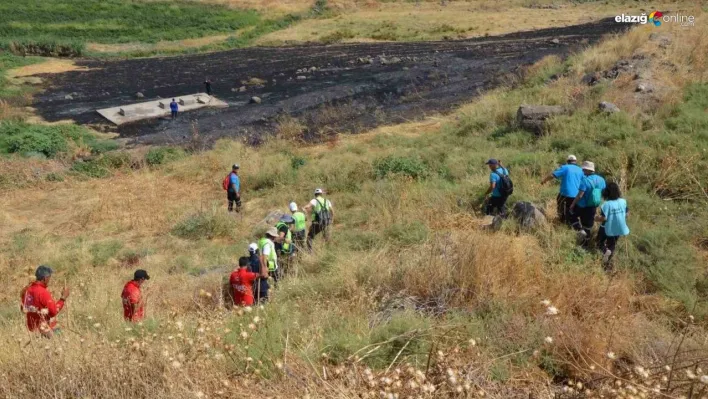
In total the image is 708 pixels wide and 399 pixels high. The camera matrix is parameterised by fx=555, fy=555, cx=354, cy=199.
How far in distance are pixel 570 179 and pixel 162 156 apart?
13.0 metres

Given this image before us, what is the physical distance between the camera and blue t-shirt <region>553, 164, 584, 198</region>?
801 centimetres

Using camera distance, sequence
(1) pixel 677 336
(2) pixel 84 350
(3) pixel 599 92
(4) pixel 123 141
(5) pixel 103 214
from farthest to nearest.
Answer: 1. (4) pixel 123 141
2. (3) pixel 599 92
3. (5) pixel 103 214
4. (1) pixel 677 336
5. (2) pixel 84 350

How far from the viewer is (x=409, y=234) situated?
321 inches

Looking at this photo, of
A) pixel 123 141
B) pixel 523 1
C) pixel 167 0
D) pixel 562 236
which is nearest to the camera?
pixel 562 236

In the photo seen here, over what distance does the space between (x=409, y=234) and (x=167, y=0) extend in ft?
165

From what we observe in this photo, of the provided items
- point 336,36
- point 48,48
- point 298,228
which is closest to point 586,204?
point 298,228

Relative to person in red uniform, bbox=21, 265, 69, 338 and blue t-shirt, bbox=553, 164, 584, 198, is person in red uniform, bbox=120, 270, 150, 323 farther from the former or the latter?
blue t-shirt, bbox=553, 164, 584, 198

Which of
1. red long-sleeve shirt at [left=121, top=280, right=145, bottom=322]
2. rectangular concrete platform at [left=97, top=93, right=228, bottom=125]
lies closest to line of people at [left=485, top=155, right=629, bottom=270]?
red long-sleeve shirt at [left=121, top=280, right=145, bottom=322]

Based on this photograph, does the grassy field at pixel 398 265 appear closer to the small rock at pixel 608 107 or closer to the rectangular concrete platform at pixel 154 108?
the small rock at pixel 608 107

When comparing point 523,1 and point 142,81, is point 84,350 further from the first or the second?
point 523,1

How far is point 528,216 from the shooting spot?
7934 millimetres

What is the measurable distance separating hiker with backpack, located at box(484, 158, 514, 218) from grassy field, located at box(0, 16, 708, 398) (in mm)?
370

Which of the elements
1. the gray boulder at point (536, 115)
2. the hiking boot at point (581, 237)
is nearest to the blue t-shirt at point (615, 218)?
the hiking boot at point (581, 237)

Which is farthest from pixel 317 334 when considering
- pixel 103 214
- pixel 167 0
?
pixel 167 0
